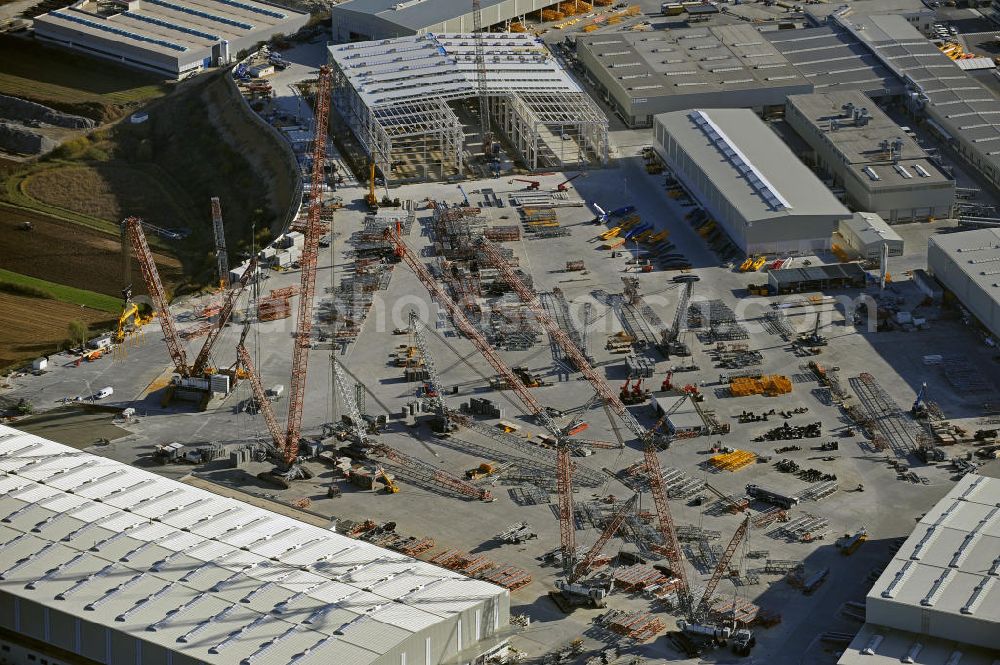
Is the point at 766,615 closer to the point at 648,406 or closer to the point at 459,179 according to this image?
the point at 648,406

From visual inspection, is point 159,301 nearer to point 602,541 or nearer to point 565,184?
point 602,541

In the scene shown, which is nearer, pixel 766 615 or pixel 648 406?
pixel 766 615

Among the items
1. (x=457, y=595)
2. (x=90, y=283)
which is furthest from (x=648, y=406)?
(x=90, y=283)

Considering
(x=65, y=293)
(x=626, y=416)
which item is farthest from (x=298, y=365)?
(x=65, y=293)

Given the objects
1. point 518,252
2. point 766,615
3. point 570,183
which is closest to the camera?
point 766,615

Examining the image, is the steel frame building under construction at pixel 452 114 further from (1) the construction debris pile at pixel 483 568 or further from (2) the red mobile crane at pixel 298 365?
(1) the construction debris pile at pixel 483 568

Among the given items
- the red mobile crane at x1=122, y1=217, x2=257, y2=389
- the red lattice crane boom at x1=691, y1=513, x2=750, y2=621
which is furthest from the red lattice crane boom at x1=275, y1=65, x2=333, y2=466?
the red lattice crane boom at x1=691, y1=513, x2=750, y2=621

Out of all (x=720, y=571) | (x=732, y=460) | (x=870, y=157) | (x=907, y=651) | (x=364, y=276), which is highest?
(x=870, y=157)
